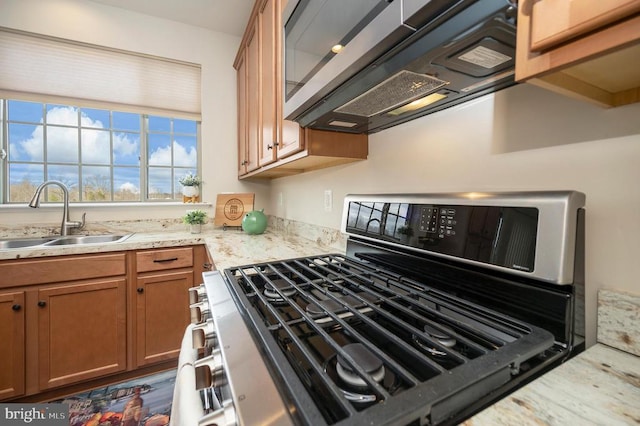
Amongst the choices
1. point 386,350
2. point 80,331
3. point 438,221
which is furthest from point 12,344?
point 438,221

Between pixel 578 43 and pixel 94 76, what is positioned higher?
pixel 94 76

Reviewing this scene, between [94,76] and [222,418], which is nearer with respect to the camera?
[222,418]

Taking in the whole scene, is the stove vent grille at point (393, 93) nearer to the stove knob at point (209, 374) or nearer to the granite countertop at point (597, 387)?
the granite countertop at point (597, 387)

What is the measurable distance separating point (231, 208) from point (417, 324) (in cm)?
211

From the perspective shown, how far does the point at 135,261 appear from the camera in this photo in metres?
1.82

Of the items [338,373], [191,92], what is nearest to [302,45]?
[338,373]

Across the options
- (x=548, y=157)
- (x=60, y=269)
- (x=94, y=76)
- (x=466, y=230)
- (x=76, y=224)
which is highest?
Answer: (x=94, y=76)

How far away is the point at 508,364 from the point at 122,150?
9.73 ft

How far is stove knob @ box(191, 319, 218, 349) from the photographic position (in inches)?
23.9

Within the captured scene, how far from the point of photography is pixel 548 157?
65 centimetres

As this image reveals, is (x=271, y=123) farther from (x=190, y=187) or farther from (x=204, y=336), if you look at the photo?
(x=190, y=187)

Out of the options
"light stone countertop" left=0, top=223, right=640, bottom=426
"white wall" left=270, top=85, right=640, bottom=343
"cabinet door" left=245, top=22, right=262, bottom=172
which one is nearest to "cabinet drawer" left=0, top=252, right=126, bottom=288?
"cabinet door" left=245, top=22, right=262, bottom=172

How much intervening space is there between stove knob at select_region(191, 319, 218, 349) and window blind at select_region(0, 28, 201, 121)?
2417 millimetres

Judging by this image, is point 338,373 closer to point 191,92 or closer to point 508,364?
point 508,364
